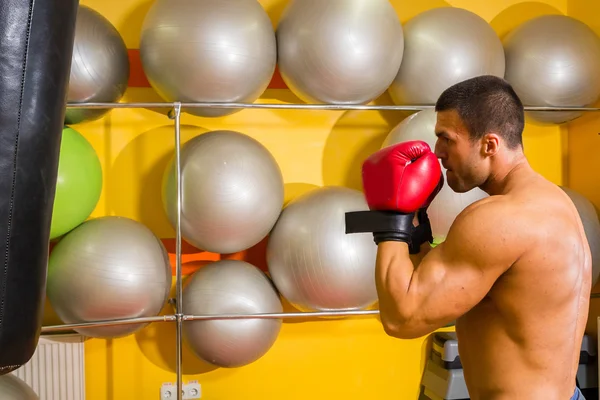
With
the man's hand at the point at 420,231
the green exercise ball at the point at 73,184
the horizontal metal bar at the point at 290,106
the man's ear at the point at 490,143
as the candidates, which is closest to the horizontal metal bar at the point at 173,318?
the green exercise ball at the point at 73,184

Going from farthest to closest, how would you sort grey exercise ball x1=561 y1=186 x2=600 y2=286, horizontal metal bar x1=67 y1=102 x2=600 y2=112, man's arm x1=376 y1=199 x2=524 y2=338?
1. grey exercise ball x1=561 y1=186 x2=600 y2=286
2. horizontal metal bar x1=67 y1=102 x2=600 y2=112
3. man's arm x1=376 y1=199 x2=524 y2=338

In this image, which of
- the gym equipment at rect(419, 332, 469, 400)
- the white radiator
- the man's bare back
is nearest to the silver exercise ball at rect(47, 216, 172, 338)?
the white radiator

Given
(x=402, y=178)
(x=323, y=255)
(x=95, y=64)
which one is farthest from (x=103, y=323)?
(x=402, y=178)

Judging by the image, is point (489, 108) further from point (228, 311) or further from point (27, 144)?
point (228, 311)

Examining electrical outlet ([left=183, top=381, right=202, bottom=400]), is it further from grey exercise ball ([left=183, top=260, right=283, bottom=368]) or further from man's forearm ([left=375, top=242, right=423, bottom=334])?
man's forearm ([left=375, top=242, right=423, bottom=334])

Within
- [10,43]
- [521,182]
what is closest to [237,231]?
[521,182]

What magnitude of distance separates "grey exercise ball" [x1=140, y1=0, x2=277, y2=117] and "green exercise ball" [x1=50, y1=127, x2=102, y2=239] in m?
0.38

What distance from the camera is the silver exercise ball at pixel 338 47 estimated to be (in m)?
2.73

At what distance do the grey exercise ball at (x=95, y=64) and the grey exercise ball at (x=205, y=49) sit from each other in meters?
0.10

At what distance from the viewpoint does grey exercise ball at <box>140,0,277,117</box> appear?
262 cm

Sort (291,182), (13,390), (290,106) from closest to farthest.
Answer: (13,390)
(290,106)
(291,182)

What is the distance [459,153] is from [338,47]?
1.21 metres

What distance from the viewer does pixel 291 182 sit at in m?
3.26

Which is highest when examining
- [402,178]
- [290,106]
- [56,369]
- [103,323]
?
[290,106]
